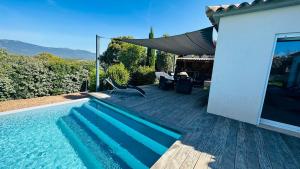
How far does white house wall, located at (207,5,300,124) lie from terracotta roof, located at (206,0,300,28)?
202 millimetres

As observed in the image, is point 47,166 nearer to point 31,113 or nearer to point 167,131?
point 167,131

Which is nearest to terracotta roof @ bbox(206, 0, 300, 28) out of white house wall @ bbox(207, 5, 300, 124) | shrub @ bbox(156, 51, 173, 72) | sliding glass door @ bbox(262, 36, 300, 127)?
white house wall @ bbox(207, 5, 300, 124)

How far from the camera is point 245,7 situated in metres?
4.93

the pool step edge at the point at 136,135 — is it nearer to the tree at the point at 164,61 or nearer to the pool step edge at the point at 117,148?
the pool step edge at the point at 117,148

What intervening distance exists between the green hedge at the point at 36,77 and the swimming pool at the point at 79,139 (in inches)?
79.5

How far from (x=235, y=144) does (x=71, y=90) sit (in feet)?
32.0

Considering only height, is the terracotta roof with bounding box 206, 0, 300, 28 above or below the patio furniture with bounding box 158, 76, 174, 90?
above

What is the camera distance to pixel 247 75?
5.33m

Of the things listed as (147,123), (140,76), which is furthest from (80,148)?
(140,76)

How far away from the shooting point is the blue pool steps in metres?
3.98

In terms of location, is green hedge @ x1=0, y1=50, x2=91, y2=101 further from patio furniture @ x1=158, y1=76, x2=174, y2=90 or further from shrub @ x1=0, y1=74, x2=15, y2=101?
patio furniture @ x1=158, y1=76, x2=174, y2=90

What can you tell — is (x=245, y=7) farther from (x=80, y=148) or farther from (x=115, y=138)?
(x=80, y=148)

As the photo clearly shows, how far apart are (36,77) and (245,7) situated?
10271 mm

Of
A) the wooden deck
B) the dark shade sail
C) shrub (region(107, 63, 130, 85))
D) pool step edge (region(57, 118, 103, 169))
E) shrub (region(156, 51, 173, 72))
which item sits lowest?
pool step edge (region(57, 118, 103, 169))
